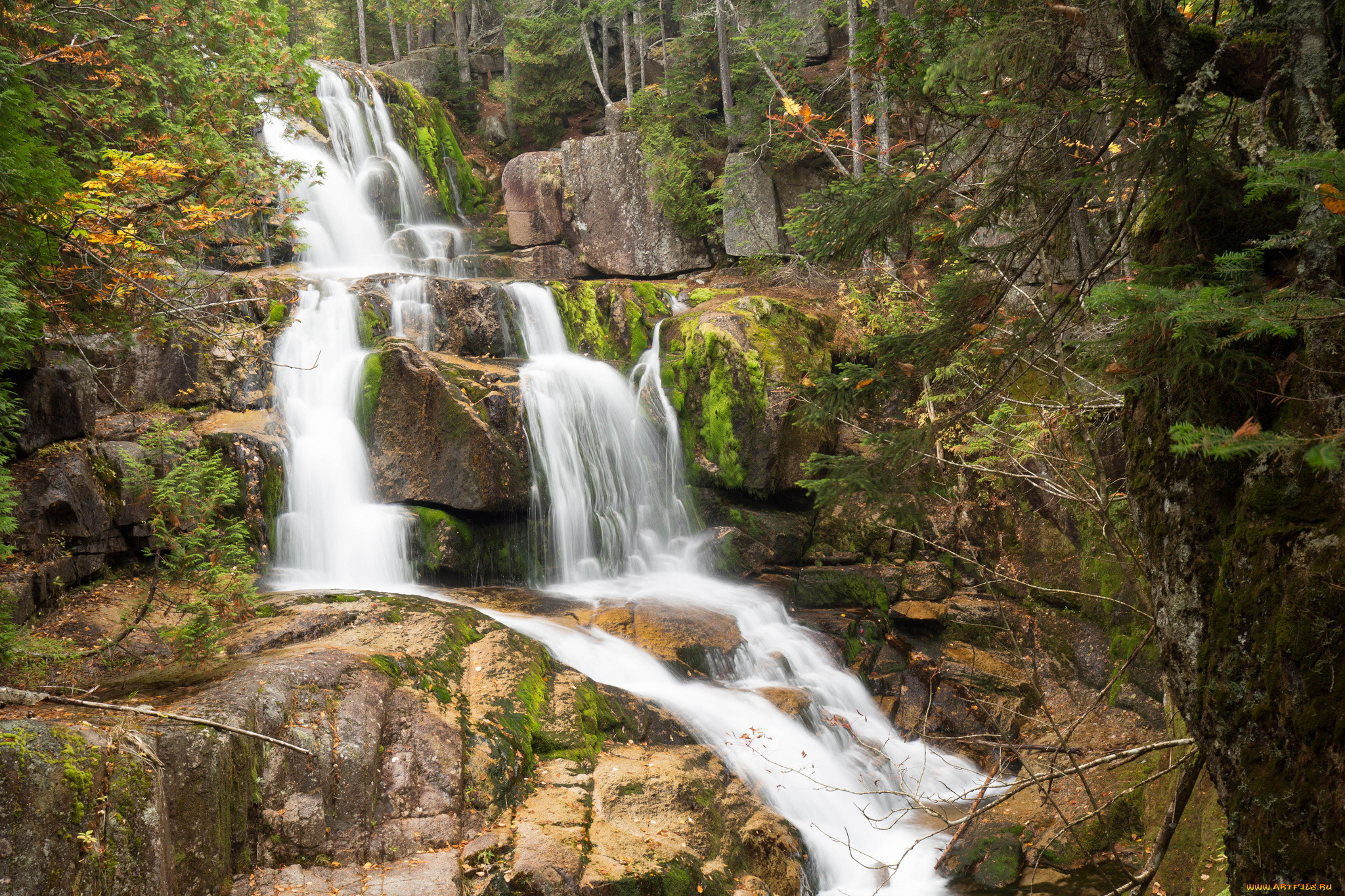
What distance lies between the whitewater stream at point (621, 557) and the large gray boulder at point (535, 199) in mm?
4591

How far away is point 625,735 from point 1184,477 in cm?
484

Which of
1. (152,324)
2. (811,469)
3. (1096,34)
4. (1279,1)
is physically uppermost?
(1096,34)

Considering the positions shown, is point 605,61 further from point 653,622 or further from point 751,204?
point 653,622

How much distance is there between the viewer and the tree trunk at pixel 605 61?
21703mm

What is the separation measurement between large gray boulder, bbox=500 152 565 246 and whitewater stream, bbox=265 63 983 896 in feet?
15.1

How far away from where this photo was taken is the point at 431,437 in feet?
33.6

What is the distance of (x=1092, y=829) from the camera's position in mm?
6277

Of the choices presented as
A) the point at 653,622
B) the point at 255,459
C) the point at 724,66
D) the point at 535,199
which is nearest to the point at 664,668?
the point at 653,622

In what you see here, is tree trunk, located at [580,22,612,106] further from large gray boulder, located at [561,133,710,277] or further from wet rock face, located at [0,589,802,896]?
wet rock face, located at [0,589,802,896]

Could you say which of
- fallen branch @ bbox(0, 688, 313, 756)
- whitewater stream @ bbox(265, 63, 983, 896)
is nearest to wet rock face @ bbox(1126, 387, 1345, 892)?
whitewater stream @ bbox(265, 63, 983, 896)

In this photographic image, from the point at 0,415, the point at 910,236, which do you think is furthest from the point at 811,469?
the point at 0,415

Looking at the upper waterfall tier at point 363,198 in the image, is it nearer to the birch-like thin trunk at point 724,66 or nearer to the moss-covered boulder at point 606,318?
the moss-covered boulder at point 606,318

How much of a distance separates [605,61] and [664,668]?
65.7 ft

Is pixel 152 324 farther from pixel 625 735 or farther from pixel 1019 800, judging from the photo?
pixel 1019 800
